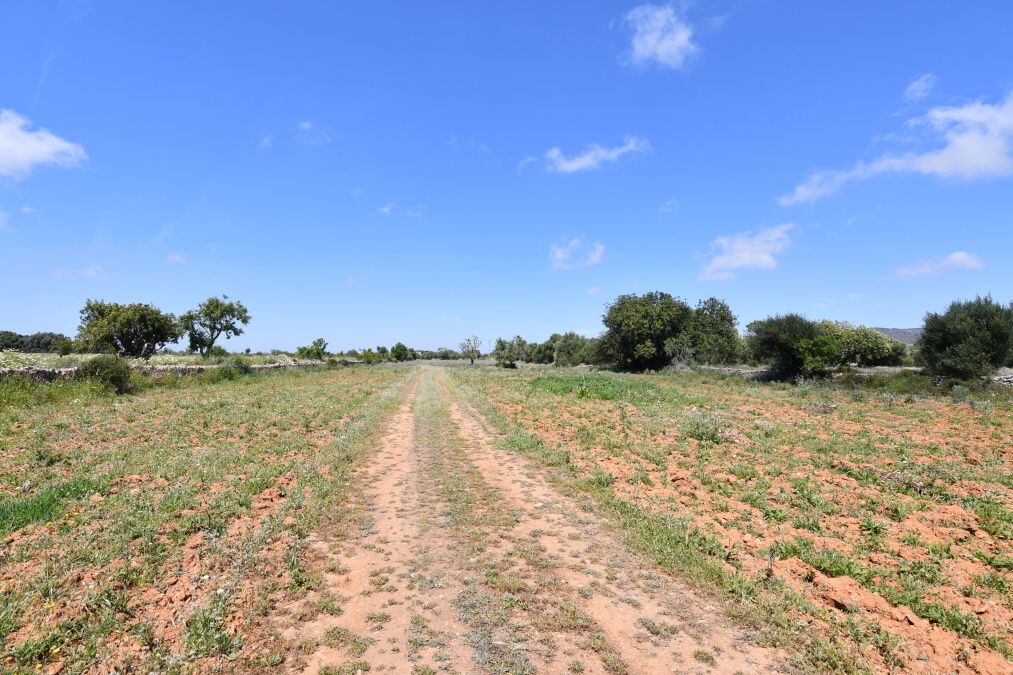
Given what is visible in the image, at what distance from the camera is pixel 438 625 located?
5.19 metres

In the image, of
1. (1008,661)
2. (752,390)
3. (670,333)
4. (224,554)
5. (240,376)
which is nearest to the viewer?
(1008,661)

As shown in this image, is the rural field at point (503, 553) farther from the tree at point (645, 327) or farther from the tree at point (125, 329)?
the tree at point (125, 329)

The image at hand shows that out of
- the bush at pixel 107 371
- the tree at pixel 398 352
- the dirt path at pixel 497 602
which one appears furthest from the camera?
the tree at pixel 398 352

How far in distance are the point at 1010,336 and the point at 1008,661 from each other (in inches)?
1464

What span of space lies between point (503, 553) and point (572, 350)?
9282 cm

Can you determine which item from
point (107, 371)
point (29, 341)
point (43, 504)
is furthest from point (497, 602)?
point (29, 341)

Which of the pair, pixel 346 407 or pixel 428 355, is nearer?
pixel 346 407

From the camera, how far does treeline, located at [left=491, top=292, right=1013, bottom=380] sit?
30094mm

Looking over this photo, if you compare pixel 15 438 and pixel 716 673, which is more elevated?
pixel 15 438

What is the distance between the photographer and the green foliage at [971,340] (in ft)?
95.7

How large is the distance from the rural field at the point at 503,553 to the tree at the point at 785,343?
2619cm

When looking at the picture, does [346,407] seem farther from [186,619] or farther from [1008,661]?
[1008,661]

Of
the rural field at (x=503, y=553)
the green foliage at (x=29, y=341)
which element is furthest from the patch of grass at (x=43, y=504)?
the green foliage at (x=29, y=341)

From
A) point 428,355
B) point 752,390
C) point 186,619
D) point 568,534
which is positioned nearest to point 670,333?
point 752,390
